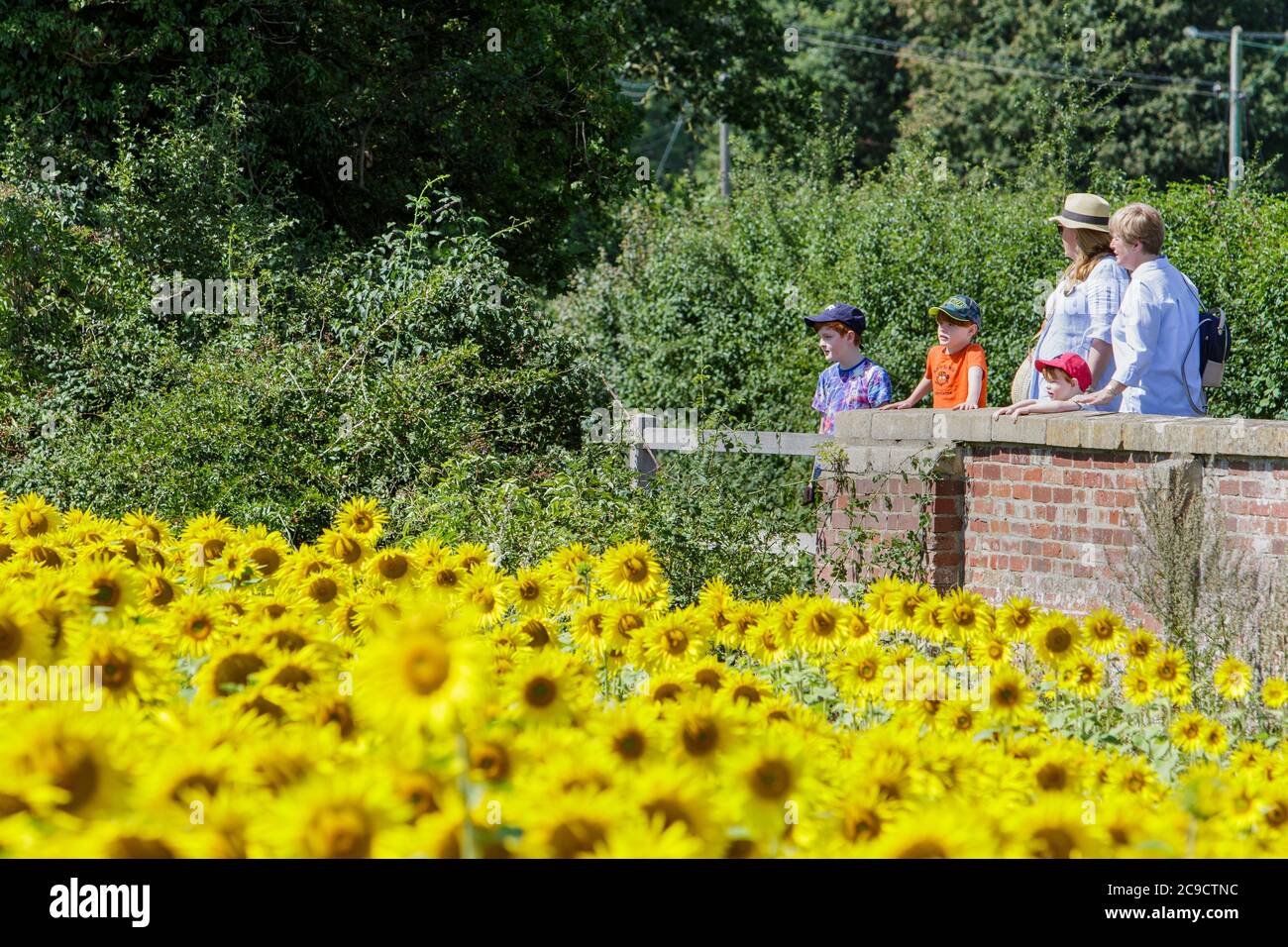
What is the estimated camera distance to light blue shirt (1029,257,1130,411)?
21.1 ft

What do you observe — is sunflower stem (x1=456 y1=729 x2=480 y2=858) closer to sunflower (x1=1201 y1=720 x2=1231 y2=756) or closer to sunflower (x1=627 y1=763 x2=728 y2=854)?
sunflower (x1=627 y1=763 x2=728 y2=854)

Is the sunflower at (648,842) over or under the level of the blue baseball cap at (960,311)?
under

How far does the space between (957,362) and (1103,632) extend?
14.1 ft

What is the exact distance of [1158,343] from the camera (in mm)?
6219

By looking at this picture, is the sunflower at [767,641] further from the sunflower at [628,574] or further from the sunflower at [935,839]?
the sunflower at [935,839]

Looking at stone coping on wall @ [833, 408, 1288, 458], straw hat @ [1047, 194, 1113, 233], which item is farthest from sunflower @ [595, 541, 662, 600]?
straw hat @ [1047, 194, 1113, 233]

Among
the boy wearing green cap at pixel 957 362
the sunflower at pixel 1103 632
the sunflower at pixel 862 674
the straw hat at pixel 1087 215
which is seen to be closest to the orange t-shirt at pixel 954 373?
the boy wearing green cap at pixel 957 362

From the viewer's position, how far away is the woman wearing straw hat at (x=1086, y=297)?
646 centimetres

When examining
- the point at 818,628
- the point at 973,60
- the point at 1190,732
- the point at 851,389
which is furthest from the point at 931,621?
the point at 973,60

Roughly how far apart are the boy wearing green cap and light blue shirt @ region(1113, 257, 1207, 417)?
3.83 feet

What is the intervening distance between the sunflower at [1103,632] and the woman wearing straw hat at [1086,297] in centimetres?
309

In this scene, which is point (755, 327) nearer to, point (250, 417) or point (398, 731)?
point (250, 417)

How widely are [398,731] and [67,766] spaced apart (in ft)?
1.20

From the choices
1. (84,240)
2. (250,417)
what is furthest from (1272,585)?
(84,240)
